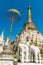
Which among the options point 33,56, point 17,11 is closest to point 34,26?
point 17,11

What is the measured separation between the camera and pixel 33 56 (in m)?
15.0

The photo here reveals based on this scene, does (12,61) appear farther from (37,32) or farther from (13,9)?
(37,32)

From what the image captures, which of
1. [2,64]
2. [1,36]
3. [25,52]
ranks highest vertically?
[1,36]

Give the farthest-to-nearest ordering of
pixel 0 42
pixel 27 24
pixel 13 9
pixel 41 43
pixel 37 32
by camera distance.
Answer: pixel 27 24 → pixel 37 32 → pixel 41 43 → pixel 13 9 → pixel 0 42

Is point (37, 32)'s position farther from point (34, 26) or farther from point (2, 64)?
point (2, 64)

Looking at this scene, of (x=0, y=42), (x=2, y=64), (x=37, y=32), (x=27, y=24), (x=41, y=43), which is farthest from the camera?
(x=27, y=24)

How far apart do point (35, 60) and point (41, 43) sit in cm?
3084

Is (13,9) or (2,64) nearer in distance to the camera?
(2,64)

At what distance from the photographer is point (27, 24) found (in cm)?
5553

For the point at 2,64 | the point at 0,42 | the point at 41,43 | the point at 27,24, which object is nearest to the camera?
the point at 2,64

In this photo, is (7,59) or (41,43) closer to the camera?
(7,59)

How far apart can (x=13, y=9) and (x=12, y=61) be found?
21.3 meters

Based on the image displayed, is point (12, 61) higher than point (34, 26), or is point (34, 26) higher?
point (34, 26)

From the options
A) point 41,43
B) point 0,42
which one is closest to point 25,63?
point 0,42
